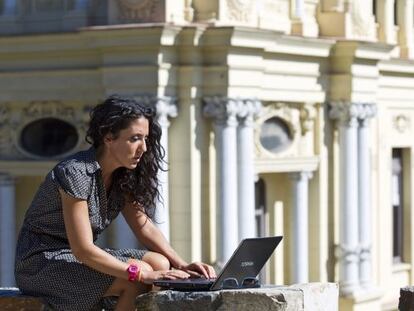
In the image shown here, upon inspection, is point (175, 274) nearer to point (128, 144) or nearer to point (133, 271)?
point (133, 271)

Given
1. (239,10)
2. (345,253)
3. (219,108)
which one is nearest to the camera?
(219,108)

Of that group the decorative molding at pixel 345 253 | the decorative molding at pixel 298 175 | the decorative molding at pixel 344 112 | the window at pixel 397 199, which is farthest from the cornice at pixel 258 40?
the window at pixel 397 199

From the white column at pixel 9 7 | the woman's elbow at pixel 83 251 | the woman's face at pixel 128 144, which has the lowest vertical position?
the woman's elbow at pixel 83 251

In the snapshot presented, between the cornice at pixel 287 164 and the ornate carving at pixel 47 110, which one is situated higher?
the ornate carving at pixel 47 110

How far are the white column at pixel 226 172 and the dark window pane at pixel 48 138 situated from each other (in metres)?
2.64

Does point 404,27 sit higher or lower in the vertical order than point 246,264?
higher

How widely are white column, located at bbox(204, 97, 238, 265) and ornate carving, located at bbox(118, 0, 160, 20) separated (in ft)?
5.76

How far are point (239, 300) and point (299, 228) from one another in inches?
805

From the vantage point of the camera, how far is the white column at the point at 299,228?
29.8 m

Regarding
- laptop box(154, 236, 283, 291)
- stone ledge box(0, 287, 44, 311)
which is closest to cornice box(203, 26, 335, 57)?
stone ledge box(0, 287, 44, 311)

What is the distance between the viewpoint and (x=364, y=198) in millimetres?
31281

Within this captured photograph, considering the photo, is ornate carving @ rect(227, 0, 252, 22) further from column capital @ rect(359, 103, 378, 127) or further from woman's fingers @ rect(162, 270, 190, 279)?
woman's fingers @ rect(162, 270, 190, 279)

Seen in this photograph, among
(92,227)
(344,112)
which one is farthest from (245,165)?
(92,227)

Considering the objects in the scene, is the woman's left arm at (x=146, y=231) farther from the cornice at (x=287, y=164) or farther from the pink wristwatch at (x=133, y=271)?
the cornice at (x=287, y=164)
